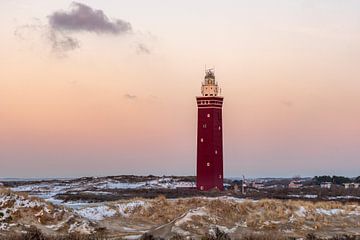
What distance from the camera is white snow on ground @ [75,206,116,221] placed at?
126 feet

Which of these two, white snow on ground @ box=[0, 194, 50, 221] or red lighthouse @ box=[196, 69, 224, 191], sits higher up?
red lighthouse @ box=[196, 69, 224, 191]

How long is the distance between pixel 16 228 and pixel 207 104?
94.2 feet

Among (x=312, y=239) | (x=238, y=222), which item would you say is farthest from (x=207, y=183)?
(x=312, y=239)

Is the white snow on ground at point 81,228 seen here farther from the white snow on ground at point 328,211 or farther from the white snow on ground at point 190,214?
the white snow on ground at point 328,211

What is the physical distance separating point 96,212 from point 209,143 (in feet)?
65.1

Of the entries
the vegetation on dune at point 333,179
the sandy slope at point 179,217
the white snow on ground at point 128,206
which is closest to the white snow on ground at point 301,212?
the sandy slope at point 179,217

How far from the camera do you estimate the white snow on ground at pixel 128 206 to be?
134 ft

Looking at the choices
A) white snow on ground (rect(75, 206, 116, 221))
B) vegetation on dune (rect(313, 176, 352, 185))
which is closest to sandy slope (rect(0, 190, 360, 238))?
white snow on ground (rect(75, 206, 116, 221))

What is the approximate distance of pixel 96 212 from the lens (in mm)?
39406

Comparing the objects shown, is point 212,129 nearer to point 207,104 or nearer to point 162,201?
point 207,104

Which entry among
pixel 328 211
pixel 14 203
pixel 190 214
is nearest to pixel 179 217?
pixel 190 214

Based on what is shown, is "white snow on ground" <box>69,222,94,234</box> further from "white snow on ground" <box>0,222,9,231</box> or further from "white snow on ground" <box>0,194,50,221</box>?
"white snow on ground" <box>0,222,9,231</box>

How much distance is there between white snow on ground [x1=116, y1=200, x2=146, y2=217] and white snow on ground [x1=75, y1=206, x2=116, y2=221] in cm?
75

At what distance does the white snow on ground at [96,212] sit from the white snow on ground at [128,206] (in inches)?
29.6
